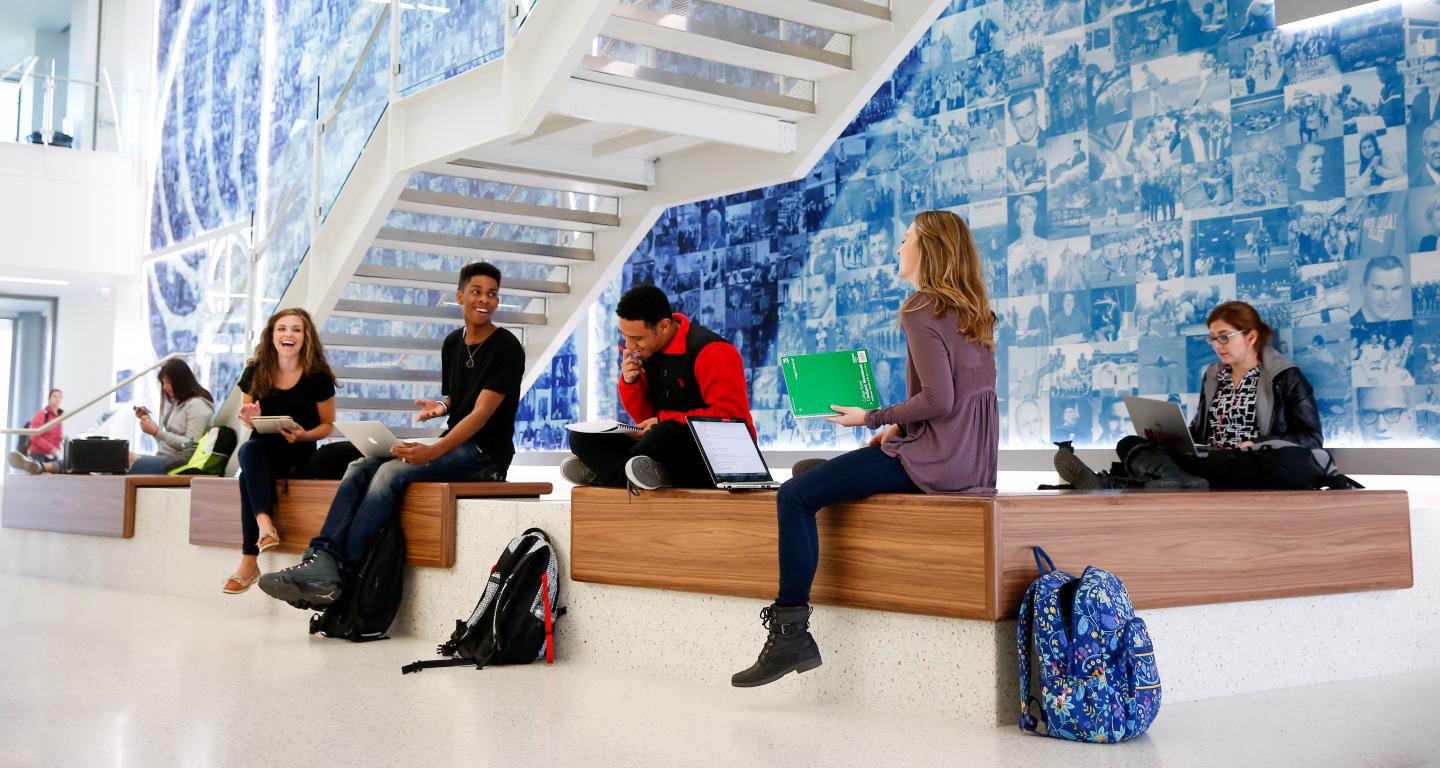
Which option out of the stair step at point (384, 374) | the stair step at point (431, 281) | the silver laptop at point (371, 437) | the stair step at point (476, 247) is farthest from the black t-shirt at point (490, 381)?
the stair step at point (384, 374)

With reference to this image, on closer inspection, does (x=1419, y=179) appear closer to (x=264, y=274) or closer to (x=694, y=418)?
(x=694, y=418)

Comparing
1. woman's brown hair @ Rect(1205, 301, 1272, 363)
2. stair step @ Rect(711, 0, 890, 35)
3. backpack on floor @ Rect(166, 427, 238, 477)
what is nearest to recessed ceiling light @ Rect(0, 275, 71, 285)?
backpack on floor @ Rect(166, 427, 238, 477)

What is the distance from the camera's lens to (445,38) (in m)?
6.19

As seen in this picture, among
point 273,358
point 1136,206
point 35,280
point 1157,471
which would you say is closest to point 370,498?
point 273,358

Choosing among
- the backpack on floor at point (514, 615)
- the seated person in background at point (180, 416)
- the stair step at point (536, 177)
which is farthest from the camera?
the seated person in background at point (180, 416)

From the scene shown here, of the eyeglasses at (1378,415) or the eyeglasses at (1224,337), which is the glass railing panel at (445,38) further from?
the eyeglasses at (1378,415)

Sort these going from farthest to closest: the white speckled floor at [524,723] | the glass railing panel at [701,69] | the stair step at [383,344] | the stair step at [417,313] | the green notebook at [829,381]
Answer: the stair step at [383,344] → the stair step at [417,313] → the glass railing panel at [701,69] → the green notebook at [829,381] → the white speckled floor at [524,723]

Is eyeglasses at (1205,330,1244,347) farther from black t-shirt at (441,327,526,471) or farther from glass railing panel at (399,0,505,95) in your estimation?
glass railing panel at (399,0,505,95)

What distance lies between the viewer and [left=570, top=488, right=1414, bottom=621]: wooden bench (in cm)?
315

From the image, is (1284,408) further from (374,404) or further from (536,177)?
(374,404)

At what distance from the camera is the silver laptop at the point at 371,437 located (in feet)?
15.9

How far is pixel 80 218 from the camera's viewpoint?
13.3 metres

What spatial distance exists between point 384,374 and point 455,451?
Answer: 9.61ft

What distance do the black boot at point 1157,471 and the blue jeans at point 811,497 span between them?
1.53 m
